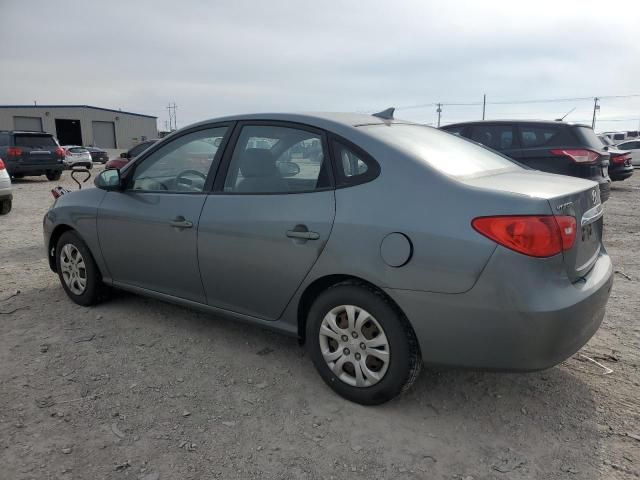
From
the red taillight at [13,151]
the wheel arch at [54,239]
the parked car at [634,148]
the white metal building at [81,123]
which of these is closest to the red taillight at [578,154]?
the wheel arch at [54,239]

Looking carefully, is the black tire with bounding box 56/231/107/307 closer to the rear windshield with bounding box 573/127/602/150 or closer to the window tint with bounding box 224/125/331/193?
the window tint with bounding box 224/125/331/193

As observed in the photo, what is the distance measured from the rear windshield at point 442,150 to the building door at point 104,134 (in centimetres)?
5826

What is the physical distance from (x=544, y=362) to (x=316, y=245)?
49.1 inches

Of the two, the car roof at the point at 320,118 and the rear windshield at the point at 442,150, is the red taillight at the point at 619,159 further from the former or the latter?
the car roof at the point at 320,118

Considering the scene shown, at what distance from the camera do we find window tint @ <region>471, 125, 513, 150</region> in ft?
26.9

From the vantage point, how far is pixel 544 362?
7.61 feet

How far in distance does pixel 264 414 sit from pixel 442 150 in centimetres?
179

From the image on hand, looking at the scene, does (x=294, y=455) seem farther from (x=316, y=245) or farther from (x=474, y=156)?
(x=474, y=156)

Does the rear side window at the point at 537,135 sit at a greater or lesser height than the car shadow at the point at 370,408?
greater

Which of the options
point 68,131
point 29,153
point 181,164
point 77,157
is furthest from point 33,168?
point 68,131

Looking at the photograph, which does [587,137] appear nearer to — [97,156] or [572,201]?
[572,201]

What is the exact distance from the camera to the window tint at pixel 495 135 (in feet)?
26.9

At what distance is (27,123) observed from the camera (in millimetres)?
50281

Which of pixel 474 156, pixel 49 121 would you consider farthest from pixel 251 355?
pixel 49 121
